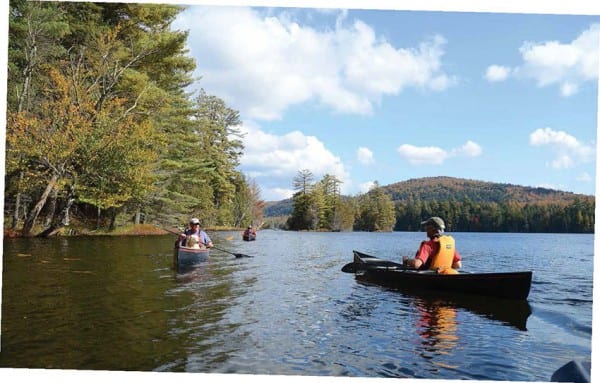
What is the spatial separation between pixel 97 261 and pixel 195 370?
9.34 m

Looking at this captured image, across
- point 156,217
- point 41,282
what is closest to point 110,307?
point 41,282

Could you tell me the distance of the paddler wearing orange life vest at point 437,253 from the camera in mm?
9062

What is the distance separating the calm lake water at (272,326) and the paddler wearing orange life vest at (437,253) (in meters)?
0.59

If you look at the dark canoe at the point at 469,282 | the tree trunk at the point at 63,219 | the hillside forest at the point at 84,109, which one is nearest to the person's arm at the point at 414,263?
the dark canoe at the point at 469,282

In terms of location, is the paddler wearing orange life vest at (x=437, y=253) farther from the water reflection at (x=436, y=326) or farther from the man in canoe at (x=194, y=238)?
the man in canoe at (x=194, y=238)

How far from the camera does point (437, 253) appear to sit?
30.8ft

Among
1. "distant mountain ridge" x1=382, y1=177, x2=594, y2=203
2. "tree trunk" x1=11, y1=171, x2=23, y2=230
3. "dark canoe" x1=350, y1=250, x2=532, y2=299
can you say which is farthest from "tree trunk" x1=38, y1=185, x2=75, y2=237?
"distant mountain ridge" x1=382, y1=177, x2=594, y2=203

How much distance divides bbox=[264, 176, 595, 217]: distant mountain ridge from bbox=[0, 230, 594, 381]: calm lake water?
137 ft

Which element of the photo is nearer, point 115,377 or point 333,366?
point 115,377

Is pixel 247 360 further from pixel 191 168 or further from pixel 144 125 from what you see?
pixel 191 168

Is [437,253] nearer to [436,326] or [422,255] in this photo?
[422,255]

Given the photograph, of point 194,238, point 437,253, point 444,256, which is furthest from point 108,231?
point 444,256

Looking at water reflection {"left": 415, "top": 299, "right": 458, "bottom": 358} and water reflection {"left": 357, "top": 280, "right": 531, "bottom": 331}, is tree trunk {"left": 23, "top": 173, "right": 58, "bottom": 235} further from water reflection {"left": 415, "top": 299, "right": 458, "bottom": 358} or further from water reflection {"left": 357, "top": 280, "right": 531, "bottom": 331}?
water reflection {"left": 415, "top": 299, "right": 458, "bottom": 358}

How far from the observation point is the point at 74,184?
20516 mm
